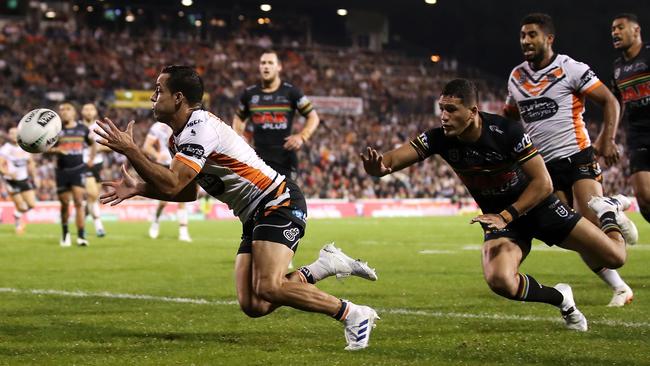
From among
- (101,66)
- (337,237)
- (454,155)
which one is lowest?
(337,237)

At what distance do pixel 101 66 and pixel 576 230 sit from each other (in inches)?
1631

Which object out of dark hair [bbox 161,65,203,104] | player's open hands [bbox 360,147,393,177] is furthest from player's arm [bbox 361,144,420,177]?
dark hair [bbox 161,65,203,104]

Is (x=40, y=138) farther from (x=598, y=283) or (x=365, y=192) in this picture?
(x=365, y=192)

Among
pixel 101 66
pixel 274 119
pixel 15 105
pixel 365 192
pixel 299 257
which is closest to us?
pixel 274 119

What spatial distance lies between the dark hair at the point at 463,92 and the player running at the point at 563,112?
217cm

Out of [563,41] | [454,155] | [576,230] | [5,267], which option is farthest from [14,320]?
[563,41]

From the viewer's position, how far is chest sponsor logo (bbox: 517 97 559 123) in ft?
29.4

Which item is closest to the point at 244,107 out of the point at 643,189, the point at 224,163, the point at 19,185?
the point at 643,189

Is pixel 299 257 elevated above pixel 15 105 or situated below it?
below

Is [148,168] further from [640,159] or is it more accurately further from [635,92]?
[635,92]

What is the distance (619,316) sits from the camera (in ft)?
25.3

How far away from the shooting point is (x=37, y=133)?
732cm

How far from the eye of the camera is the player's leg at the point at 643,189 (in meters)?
10.1

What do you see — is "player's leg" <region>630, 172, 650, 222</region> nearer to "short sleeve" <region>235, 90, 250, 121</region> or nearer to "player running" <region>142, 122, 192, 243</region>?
"short sleeve" <region>235, 90, 250, 121</region>
